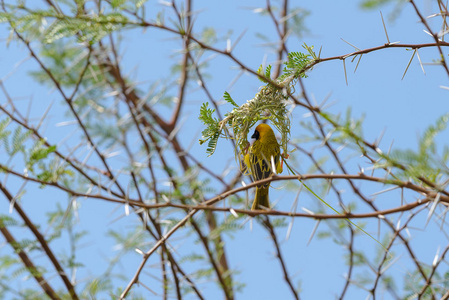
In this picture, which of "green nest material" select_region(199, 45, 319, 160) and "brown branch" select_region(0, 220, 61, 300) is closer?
"green nest material" select_region(199, 45, 319, 160)

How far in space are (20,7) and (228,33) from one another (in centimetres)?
274

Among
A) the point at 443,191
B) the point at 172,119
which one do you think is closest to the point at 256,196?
the point at 443,191

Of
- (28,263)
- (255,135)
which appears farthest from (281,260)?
(28,263)

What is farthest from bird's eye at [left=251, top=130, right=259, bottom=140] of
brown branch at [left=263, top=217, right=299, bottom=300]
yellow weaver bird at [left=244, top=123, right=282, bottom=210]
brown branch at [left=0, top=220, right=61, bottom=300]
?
brown branch at [left=0, top=220, right=61, bottom=300]

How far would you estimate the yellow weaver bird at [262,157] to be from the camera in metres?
2.91

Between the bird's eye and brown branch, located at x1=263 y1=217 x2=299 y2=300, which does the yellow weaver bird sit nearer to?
the bird's eye

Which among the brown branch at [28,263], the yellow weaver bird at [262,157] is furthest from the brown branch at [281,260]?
the brown branch at [28,263]

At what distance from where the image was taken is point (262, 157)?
295 cm

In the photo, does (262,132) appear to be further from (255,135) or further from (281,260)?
(281,260)

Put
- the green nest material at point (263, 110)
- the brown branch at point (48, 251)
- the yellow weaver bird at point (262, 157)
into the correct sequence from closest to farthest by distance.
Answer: the green nest material at point (263, 110) < the yellow weaver bird at point (262, 157) < the brown branch at point (48, 251)

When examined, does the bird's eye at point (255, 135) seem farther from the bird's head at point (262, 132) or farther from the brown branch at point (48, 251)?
the brown branch at point (48, 251)

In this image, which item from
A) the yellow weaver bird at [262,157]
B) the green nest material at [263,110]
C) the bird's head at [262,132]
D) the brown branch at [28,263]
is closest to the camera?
the green nest material at [263,110]

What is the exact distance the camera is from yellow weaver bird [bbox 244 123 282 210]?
9.55 ft

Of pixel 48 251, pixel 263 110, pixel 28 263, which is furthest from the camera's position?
pixel 28 263
